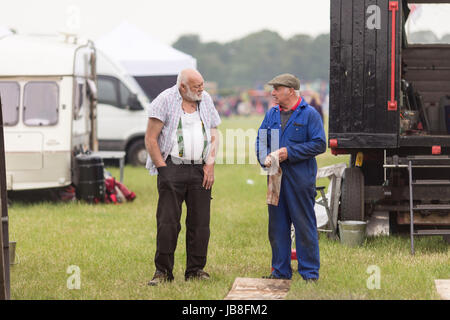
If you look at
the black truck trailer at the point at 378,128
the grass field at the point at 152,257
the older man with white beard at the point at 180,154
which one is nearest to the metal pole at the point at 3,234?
the grass field at the point at 152,257

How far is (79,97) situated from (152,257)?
5.93 metres

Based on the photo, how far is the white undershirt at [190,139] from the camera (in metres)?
6.62

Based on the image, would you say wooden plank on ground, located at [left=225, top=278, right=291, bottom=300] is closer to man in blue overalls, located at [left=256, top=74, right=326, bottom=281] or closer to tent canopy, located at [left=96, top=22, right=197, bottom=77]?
man in blue overalls, located at [left=256, top=74, right=326, bottom=281]

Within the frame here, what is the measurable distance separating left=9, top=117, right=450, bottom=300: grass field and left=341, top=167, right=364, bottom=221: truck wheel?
1.16 feet

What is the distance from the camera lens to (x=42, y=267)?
7.85 m

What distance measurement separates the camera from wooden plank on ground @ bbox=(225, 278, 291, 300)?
20.6 feet

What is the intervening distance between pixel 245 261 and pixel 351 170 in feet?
6.28

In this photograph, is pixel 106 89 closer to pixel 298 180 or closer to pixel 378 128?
pixel 378 128

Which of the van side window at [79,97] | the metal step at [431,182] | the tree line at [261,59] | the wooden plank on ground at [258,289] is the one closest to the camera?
the wooden plank on ground at [258,289]

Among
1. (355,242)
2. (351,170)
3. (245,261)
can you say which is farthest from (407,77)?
(245,261)

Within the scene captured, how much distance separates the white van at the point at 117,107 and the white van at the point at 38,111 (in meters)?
6.27

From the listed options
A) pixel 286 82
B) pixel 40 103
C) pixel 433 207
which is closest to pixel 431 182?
pixel 433 207

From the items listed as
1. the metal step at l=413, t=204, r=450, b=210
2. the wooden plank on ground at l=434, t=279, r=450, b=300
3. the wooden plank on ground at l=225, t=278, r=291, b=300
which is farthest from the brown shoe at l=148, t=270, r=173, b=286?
the metal step at l=413, t=204, r=450, b=210

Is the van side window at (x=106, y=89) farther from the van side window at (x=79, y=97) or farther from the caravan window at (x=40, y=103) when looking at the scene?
the caravan window at (x=40, y=103)
